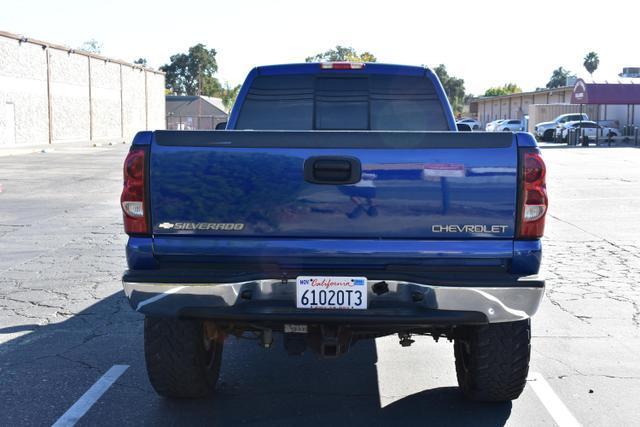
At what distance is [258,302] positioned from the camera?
416cm

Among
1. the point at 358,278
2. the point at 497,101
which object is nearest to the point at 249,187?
the point at 358,278

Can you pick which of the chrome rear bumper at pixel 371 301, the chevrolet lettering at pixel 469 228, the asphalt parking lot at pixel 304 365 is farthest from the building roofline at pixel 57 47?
the chevrolet lettering at pixel 469 228

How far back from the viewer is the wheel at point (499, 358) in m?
4.67

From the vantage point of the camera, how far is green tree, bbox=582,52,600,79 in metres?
154

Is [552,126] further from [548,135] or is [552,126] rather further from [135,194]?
[135,194]

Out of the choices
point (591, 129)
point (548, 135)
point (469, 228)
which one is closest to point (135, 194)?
point (469, 228)

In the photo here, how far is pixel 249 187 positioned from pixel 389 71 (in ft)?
9.17

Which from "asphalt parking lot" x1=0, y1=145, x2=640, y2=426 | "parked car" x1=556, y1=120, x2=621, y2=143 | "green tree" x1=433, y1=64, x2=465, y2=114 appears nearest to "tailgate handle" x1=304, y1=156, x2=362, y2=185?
"asphalt parking lot" x1=0, y1=145, x2=640, y2=426

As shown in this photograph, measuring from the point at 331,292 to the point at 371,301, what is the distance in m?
0.21

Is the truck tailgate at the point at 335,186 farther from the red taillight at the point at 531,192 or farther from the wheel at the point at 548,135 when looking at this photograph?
the wheel at the point at 548,135

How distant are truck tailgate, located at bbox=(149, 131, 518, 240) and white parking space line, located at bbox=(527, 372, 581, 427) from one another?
1308 millimetres

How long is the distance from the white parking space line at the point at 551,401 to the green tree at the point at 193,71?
510ft

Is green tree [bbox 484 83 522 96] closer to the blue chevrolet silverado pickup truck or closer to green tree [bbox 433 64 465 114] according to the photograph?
green tree [bbox 433 64 465 114]

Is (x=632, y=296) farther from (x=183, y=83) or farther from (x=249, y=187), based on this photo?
(x=183, y=83)
